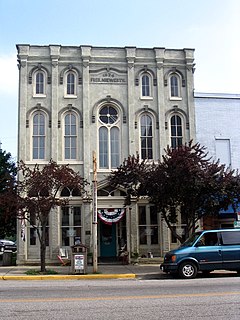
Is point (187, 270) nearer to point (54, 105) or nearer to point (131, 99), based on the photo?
point (131, 99)

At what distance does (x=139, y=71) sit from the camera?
81.0 ft

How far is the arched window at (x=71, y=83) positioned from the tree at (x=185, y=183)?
21.0ft

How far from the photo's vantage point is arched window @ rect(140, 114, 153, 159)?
24.1 metres

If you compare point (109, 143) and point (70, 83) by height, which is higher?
point (70, 83)

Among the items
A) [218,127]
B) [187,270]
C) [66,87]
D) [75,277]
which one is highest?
[66,87]

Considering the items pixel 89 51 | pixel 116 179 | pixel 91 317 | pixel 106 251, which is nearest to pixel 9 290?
pixel 91 317

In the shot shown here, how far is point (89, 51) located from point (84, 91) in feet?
7.51

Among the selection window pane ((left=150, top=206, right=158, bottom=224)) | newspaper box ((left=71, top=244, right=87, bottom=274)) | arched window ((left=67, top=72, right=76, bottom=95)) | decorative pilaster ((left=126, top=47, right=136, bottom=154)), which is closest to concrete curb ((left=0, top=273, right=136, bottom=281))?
newspaper box ((left=71, top=244, right=87, bottom=274))

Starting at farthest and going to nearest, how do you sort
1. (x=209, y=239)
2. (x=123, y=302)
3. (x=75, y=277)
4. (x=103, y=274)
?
(x=103, y=274) < (x=75, y=277) < (x=209, y=239) < (x=123, y=302)

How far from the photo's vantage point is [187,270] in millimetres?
15609

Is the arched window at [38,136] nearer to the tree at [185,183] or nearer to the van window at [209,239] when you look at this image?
the tree at [185,183]

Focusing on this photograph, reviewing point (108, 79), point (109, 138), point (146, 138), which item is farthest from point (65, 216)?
point (108, 79)

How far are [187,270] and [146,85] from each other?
40.5ft

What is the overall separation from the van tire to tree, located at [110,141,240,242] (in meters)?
3.69
